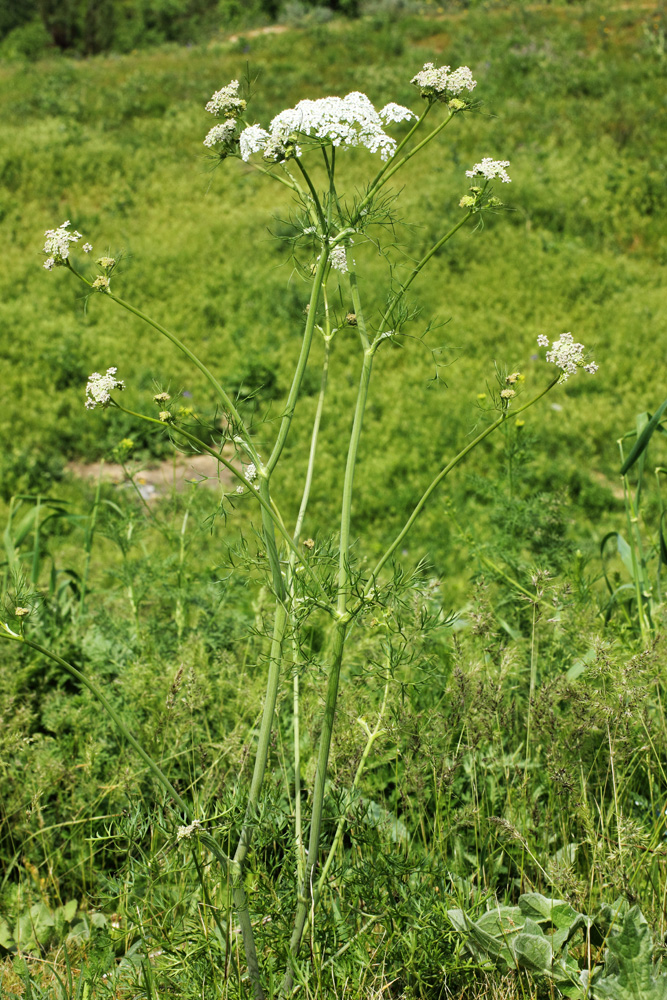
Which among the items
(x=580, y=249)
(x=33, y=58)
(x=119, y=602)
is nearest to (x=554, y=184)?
(x=580, y=249)

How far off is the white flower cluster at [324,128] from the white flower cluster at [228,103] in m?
0.14

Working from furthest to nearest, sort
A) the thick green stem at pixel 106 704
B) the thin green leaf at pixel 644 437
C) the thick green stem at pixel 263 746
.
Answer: the thin green leaf at pixel 644 437, the thick green stem at pixel 263 746, the thick green stem at pixel 106 704

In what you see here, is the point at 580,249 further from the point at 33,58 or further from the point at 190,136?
the point at 33,58

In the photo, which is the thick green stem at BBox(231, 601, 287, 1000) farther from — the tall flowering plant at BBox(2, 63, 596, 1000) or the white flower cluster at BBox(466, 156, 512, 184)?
the white flower cluster at BBox(466, 156, 512, 184)

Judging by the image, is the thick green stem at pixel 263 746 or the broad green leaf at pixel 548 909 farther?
the broad green leaf at pixel 548 909

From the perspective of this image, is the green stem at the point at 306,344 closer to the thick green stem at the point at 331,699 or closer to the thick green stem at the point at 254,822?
the thick green stem at the point at 331,699

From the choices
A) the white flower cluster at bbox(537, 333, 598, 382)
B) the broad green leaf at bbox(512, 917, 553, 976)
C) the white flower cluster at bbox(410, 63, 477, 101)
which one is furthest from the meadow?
the white flower cluster at bbox(410, 63, 477, 101)

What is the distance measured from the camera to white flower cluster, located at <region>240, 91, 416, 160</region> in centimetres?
133

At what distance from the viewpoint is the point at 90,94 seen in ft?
46.0

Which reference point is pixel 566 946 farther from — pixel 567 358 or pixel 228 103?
pixel 228 103

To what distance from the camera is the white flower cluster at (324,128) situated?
52.5 inches

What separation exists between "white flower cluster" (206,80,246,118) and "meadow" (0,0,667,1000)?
0.47 feet

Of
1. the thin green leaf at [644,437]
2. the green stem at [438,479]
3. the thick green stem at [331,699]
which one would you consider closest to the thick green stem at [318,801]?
the thick green stem at [331,699]

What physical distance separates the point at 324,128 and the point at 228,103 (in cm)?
26
